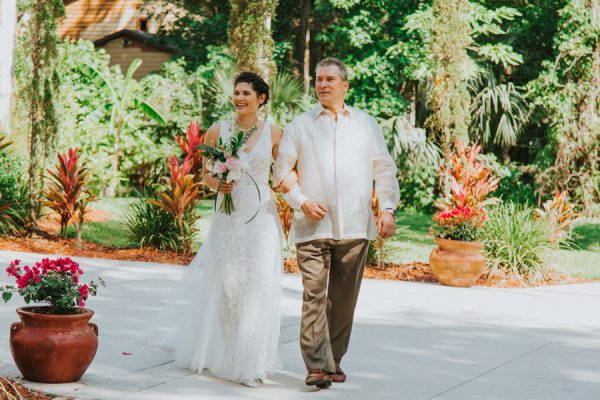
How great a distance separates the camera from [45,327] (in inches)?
237

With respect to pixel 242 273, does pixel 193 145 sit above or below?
above

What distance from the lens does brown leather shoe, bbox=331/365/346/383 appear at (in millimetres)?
6438

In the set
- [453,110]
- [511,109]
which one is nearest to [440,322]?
[453,110]

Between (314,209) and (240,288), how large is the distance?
96 cm

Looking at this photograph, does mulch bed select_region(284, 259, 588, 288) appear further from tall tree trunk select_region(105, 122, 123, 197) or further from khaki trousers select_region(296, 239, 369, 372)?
tall tree trunk select_region(105, 122, 123, 197)

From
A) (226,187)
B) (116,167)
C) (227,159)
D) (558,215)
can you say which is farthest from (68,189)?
(116,167)

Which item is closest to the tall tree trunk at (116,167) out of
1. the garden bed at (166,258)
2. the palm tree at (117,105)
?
the palm tree at (117,105)

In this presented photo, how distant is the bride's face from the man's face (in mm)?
637

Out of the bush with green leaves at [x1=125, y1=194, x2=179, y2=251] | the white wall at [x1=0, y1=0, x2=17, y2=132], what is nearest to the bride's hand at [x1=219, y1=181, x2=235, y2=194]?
the bush with green leaves at [x1=125, y1=194, x2=179, y2=251]

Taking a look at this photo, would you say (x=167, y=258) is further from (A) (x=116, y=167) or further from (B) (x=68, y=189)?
(A) (x=116, y=167)

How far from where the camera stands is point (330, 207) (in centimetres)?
627

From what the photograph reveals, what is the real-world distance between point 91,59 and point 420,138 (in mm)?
9208

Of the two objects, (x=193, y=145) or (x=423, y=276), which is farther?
(x=193, y=145)

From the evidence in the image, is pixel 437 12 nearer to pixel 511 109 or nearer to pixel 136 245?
pixel 136 245
